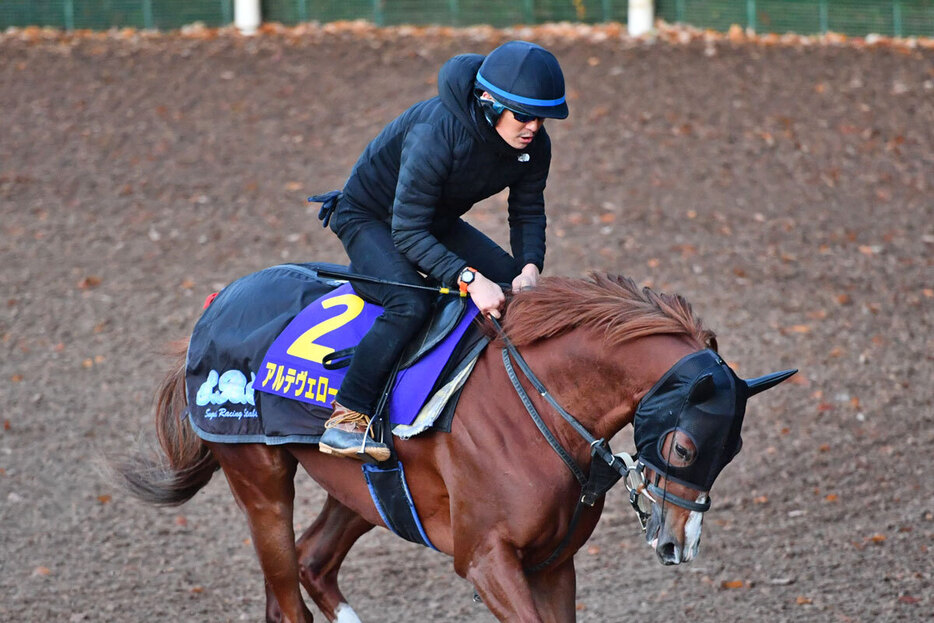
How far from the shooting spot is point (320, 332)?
4426 millimetres

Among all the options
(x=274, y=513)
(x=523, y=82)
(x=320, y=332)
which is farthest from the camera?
(x=274, y=513)

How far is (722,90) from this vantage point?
12047mm

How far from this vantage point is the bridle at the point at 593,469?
3646mm

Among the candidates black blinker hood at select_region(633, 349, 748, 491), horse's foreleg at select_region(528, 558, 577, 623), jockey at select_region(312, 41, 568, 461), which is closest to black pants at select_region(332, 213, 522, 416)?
jockey at select_region(312, 41, 568, 461)

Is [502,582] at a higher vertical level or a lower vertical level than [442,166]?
lower

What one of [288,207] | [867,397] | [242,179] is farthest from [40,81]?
[867,397]

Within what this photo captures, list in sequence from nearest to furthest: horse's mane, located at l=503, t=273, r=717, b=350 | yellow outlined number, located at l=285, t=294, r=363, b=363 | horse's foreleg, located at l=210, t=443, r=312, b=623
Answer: horse's mane, located at l=503, t=273, r=717, b=350, yellow outlined number, located at l=285, t=294, r=363, b=363, horse's foreleg, located at l=210, t=443, r=312, b=623

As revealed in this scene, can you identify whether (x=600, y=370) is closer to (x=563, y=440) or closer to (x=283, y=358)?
(x=563, y=440)

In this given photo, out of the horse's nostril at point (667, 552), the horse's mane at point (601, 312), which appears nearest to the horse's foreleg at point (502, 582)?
the horse's nostril at point (667, 552)

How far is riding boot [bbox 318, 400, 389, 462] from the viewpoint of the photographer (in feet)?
13.3

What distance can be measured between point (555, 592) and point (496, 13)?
11.1m

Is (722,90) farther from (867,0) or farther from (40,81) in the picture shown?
(40,81)

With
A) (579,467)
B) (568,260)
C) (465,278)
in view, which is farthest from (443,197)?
(568,260)

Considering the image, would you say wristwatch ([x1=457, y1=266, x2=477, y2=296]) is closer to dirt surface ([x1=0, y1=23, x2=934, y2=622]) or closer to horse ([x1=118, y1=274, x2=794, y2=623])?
horse ([x1=118, y1=274, x2=794, y2=623])
